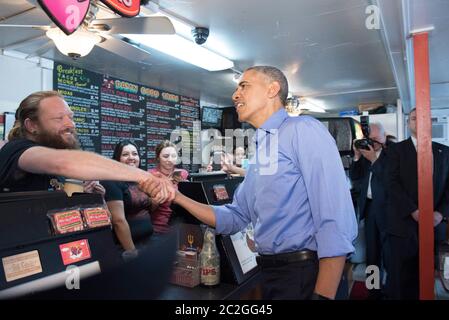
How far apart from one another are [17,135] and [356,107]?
7295 mm

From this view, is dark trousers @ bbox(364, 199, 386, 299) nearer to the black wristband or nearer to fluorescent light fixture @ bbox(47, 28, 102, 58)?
the black wristband

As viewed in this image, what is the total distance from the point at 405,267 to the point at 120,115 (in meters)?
3.80

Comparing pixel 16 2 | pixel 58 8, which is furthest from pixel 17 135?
pixel 16 2

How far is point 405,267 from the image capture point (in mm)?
2990

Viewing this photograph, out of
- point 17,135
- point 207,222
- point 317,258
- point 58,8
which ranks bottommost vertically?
point 317,258

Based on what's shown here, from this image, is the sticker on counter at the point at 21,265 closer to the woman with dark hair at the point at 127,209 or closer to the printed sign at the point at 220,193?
the printed sign at the point at 220,193

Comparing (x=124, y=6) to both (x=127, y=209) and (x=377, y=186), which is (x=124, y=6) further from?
(x=377, y=186)

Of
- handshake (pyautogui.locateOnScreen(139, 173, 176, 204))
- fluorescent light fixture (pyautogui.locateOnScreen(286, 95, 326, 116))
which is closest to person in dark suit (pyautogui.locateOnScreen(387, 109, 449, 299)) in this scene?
handshake (pyautogui.locateOnScreen(139, 173, 176, 204))

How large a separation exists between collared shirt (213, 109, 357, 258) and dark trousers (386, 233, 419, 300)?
2.03 metres

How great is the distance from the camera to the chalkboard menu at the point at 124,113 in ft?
14.2

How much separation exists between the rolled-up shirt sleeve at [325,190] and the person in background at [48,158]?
57cm

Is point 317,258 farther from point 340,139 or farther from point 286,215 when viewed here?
point 340,139

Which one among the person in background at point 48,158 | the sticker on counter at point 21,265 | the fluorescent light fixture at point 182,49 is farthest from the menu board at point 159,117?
the sticker on counter at point 21,265
